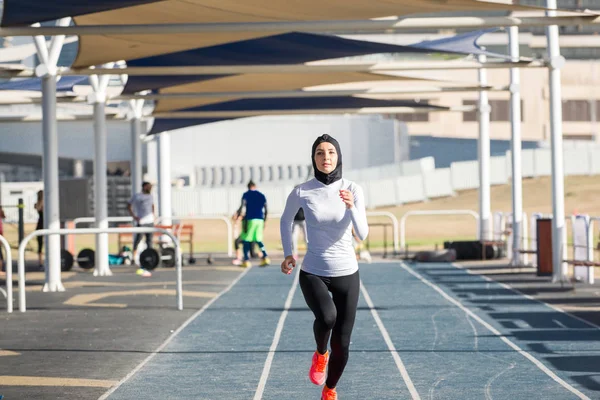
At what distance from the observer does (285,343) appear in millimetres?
13242

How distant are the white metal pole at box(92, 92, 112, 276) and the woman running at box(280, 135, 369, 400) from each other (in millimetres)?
16500

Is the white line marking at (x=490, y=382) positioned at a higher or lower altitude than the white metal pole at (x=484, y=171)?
lower

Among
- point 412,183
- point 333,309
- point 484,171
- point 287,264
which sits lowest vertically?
point 333,309

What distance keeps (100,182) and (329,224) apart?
17139 millimetres

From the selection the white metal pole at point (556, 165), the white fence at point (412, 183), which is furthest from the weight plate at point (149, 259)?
the white fence at point (412, 183)

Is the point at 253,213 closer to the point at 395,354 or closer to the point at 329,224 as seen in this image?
the point at 395,354

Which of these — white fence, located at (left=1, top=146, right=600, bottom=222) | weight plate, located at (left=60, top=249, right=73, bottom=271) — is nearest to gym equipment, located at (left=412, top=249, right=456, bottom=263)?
weight plate, located at (left=60, top=249, right=73, bottom=271)

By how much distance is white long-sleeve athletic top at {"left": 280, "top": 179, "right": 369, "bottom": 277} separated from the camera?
27.5ft

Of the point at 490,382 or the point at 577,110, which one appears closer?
the point at 490,382

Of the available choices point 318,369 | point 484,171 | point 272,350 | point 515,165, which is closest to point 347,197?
point 318,369

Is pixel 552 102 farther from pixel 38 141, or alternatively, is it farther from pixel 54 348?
pixel 38 141

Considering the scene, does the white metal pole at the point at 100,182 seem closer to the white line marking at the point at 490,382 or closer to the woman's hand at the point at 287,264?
the white line marking at the point at 490,382

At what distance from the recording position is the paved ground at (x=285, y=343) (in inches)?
394

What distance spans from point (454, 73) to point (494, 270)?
49531 millimetres
